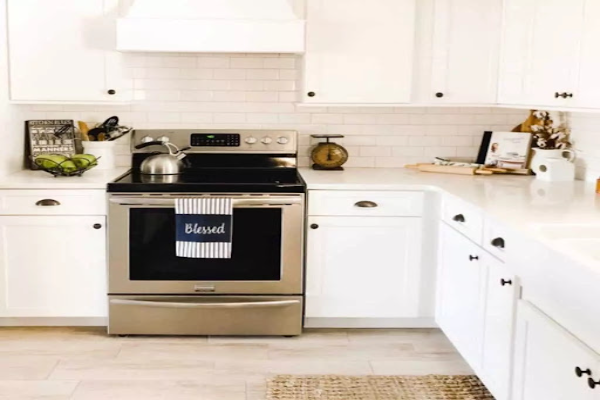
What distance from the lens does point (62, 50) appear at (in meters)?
4.08

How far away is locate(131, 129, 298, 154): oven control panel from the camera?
4.46 m

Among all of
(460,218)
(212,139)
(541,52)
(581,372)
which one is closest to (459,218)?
(460,218)

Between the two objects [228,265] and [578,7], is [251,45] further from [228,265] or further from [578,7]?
[578,7]

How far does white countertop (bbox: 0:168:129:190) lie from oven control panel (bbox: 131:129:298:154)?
14.3 inches

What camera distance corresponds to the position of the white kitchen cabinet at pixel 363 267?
13.1 feet

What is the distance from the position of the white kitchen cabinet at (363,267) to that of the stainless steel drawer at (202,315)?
17cm

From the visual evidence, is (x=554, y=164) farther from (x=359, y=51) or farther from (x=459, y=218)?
(x=359, y=51)

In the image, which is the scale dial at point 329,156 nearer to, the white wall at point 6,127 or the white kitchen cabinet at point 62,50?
the white kitchen cabinet at point 62,50

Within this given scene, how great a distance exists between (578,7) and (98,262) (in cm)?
261

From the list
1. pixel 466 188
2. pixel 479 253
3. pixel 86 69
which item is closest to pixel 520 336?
pixel 479 253

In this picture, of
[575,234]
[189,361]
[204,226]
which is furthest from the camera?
[204,226]

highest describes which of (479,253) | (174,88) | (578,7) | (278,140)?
(578,7)

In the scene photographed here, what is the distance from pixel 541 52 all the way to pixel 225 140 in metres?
1.82

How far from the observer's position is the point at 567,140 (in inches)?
164
